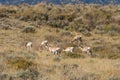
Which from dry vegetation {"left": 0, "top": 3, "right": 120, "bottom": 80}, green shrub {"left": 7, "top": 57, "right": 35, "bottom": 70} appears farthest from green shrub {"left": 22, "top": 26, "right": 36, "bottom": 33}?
green shrub {"left": 7, "top": 57, "right": 35, "bottom": 70}

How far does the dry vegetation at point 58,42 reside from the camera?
11.7 m

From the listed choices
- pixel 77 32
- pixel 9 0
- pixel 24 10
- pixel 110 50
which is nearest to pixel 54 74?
pixel 110 50

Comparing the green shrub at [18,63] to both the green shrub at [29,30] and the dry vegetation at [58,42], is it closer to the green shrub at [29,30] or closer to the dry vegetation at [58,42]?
the dry vegetation at [58,42]

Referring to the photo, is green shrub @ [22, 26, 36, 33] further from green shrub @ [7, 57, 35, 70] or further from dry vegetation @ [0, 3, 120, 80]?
green shrub @ [7, 57, 35, 70]

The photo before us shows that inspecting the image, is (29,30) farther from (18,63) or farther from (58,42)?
(18,63)

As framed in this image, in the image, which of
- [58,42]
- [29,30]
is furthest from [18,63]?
[29,30]

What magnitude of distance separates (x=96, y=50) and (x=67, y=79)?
12.2 meters

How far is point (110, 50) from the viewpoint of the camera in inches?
875

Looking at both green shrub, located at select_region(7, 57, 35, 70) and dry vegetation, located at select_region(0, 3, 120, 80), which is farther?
green shrub, located at select_region(7, 57, 35, 70)

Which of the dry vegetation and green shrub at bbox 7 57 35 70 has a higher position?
green shrub at bbox 7 57 35 70

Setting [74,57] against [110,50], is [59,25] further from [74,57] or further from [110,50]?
[74,57]

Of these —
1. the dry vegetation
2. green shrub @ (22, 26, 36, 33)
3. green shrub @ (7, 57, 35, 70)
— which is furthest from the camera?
green shrub @ (22, 26, 36, 33)

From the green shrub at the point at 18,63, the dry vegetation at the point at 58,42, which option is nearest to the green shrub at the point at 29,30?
the dry vegetation at the point at 58,42

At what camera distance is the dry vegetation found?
11703 millimetres
